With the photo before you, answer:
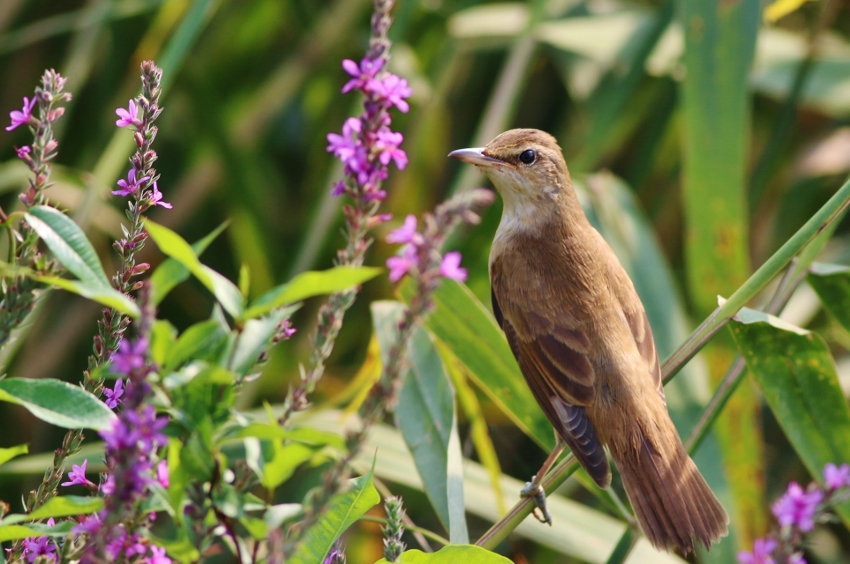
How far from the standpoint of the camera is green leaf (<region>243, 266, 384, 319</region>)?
92 centimetres

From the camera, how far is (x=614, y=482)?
3.38 m

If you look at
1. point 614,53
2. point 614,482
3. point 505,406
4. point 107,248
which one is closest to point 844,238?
point 614,53

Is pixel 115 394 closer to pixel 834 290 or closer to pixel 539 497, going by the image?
pixel 539 497

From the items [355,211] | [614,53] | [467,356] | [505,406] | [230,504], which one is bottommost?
[505,406]

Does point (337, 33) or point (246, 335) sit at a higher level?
point (337, 33)

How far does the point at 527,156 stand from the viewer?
10.3ft

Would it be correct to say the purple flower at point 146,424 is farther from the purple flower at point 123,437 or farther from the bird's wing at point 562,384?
the bird's wing at point 562,384

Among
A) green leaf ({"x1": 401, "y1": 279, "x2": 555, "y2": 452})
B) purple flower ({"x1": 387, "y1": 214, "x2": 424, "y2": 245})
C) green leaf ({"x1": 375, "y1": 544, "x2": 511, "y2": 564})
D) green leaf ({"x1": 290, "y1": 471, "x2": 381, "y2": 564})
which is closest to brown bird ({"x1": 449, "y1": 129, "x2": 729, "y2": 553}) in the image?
green leaf ({"x1": 401, "y1": 279, "x2": 555, "y2": 452})

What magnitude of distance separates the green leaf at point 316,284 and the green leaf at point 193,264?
3 cm

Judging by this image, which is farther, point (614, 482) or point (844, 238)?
point (844, 238)

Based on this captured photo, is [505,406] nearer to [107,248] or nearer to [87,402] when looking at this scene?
[87,402]

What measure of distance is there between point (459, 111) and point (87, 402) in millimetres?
4114

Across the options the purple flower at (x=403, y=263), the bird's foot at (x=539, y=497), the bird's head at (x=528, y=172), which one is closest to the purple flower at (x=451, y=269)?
the purple flower at (x=403, y=263)

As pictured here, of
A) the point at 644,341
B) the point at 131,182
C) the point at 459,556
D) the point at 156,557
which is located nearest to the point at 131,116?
the point at 131,182
